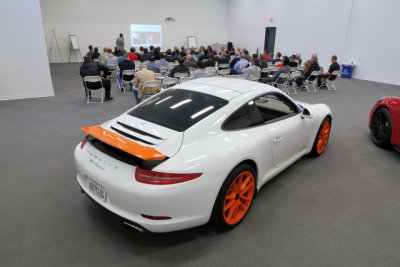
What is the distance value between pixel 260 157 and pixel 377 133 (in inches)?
125

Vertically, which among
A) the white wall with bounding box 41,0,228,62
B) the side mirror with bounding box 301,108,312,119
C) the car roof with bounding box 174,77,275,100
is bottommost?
the side mirror with bounding box 301,108,312,119

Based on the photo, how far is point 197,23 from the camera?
70.1 ft

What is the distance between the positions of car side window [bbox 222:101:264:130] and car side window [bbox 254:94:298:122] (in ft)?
1.31

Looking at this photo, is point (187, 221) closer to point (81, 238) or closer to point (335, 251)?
point (81, 238)

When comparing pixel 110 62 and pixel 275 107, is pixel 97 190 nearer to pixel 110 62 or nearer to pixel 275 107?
pixel 275 107

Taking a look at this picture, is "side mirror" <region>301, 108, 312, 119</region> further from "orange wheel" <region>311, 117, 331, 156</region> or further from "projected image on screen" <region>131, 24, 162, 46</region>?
"projected image on screen" <region>131, 24, 162, 46</region>

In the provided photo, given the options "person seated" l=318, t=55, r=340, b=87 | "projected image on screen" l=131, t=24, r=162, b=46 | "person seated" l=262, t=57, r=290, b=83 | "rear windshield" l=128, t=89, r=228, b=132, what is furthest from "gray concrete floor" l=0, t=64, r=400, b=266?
"projected image on screen" l=131, t=24, r=162, b=46

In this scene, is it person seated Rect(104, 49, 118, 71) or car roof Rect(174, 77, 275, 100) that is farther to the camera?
person seated Rect(104, 49, 118, 71)

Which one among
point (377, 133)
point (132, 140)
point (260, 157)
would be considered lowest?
point (377, 133)

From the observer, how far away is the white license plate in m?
2.16

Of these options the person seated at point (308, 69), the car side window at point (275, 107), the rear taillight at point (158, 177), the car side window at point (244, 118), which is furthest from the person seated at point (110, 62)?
the rear taillight at point (158, 177)

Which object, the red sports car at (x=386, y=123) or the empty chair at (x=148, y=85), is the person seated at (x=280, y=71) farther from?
the red sports car at (x=386, y=123)

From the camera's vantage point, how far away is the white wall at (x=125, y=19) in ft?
55.4

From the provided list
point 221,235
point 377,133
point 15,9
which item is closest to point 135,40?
point 15,9
